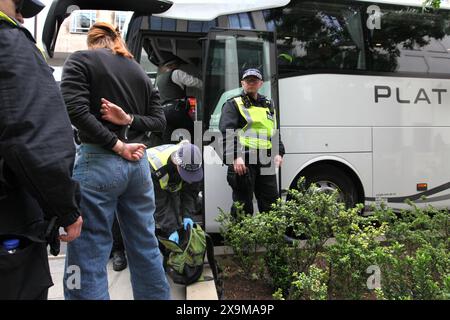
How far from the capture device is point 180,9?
4418mm

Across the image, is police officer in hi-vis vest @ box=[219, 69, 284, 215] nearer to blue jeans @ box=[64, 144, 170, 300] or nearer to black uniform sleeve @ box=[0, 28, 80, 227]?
blue jeans @ box=[64, 144, 170, 300]

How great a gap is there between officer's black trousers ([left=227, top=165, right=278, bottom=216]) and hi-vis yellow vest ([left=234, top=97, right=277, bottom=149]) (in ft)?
0.81

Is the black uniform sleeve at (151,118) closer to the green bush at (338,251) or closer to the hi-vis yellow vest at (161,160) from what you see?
the hi-vis yellow vest at (161,160)

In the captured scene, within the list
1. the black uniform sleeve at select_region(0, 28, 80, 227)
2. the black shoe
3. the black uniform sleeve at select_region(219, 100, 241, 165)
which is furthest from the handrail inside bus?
the black uniform sleeve at select_region(0, 28, 80, 227)

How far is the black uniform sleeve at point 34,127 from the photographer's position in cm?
145

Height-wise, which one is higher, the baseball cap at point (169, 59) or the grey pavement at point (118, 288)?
the baseball cap at point (169, 59)

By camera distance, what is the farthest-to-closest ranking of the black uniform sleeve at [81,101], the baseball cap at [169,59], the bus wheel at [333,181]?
the baseball cap at [169,59]
the bus wheel at [333,181]
the black uniform sleeve at [81,101]

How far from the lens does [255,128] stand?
413cm

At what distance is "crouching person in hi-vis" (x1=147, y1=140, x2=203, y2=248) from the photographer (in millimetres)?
3271

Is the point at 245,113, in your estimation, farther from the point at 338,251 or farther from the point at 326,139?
the point at 338,251

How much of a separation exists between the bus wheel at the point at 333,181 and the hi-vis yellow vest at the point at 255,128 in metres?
1.13

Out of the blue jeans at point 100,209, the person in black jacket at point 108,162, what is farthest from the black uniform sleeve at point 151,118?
the blue jeans at point 100,209

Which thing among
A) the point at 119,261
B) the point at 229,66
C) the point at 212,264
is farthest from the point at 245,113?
the point at 119,261

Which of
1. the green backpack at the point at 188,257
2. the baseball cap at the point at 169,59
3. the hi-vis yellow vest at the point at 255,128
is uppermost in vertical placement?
the baseball cap at the point at 169,59
